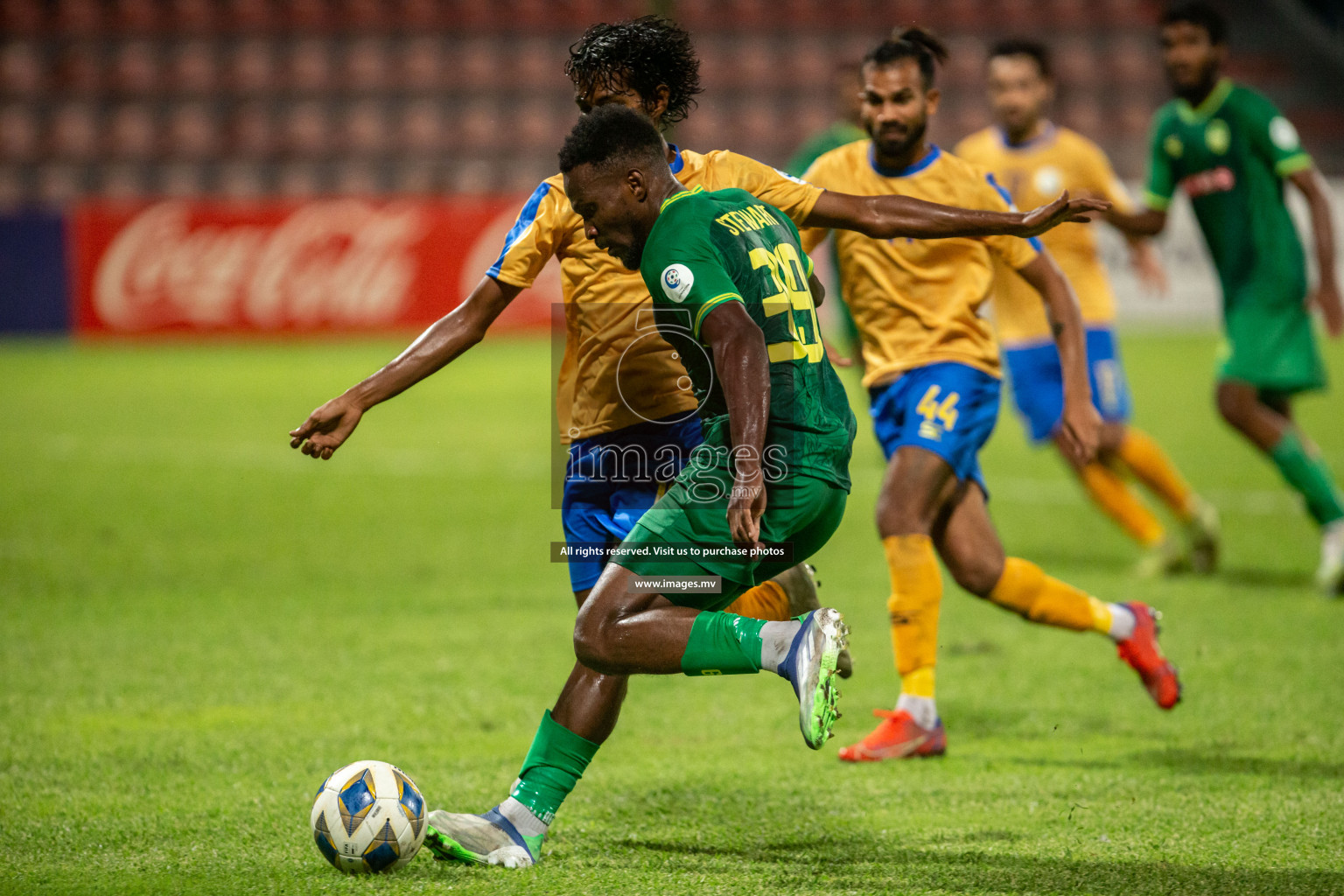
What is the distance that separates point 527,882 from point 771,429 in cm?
119

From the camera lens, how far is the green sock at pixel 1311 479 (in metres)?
6.95

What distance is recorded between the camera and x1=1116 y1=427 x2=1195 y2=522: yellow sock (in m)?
7.44

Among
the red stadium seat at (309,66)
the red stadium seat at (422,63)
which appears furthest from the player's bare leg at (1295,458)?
the red stadium seat at (309,66)

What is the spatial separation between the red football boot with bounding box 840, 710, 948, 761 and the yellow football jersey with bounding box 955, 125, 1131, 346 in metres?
3.40

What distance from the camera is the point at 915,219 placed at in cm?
385

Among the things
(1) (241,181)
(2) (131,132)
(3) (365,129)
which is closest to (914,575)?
(1) (241,181)

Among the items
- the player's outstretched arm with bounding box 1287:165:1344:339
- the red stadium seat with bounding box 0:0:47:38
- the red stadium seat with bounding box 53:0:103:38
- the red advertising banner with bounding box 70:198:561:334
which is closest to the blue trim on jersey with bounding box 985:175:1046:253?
the player's outstretched arm with bounding box 1287:165:1344:339

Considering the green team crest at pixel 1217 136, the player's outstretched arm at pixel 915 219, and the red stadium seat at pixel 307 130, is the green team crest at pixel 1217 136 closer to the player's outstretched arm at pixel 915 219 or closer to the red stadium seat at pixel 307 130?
the player's outstretched arm at pixel 915 219

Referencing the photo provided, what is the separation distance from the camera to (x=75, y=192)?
75.7 feet

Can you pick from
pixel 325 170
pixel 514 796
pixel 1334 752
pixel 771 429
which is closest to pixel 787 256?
pixel 771 429

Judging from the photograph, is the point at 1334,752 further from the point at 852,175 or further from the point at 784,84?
the point at 784,84

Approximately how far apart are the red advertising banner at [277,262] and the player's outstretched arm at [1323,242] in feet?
44.8

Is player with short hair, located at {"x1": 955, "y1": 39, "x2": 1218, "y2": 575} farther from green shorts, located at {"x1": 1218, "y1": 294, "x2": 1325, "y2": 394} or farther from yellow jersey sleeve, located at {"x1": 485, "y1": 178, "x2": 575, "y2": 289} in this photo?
yellow jersey sleeve, located at {"x1": 485, "y1": 178, "x2": 575, "y2": 289}

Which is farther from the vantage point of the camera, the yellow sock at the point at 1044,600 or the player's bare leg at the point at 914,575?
the yellow sock at the point at 1044,600
